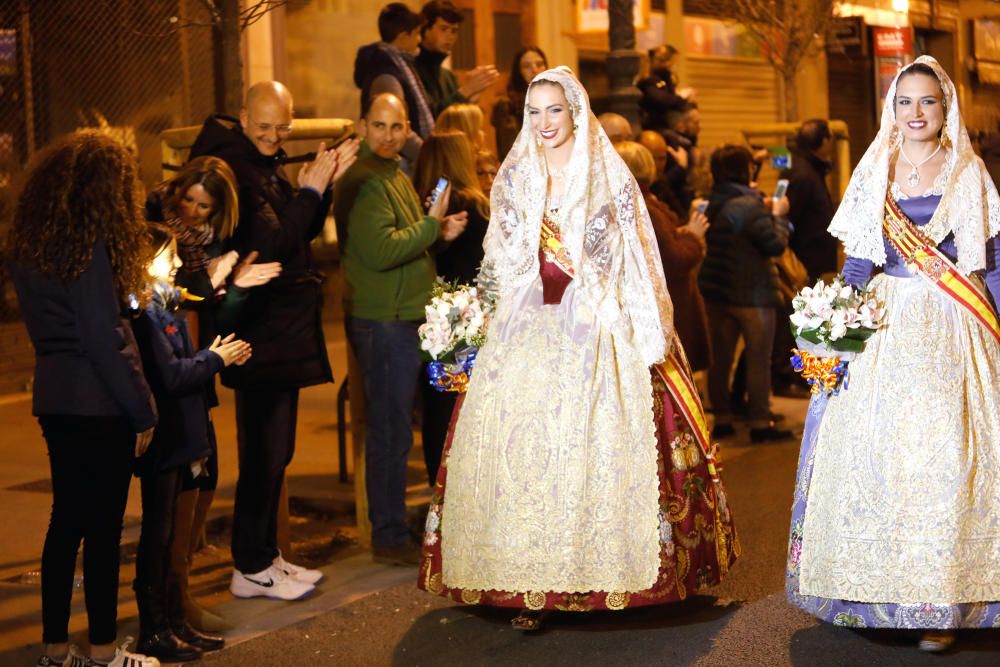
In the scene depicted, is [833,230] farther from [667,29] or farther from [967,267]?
[667,29]

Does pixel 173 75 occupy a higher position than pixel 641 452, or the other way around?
pixel 173 75

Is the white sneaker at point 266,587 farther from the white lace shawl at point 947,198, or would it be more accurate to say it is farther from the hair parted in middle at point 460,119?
the white lace shawl at point 947,198

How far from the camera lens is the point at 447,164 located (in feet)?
27.3

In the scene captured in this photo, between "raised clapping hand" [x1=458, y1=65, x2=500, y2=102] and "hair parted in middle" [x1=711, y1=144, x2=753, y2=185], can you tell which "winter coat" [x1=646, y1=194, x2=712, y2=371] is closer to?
"hair parted in middle" [x1=711, y1=144, x2=753, y2=185]

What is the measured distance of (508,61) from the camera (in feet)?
65.4

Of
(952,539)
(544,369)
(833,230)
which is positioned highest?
(833,230)

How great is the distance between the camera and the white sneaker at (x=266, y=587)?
714cm

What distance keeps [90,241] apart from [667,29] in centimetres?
1859

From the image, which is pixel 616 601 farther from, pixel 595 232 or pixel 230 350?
pixel 230 350

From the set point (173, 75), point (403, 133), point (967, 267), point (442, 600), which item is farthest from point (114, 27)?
point (967, 267)

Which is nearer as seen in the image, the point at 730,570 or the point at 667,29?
the point at 730,570

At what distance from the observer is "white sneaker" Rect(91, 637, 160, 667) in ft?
19.3

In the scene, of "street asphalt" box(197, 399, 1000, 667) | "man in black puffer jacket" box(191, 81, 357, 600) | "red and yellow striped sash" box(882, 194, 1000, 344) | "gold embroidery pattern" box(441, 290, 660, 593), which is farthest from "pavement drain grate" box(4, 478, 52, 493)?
"red and yellow striped sash" box(882, 194, 1000, 344)

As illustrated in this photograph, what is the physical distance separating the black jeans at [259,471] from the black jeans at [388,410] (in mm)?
699
